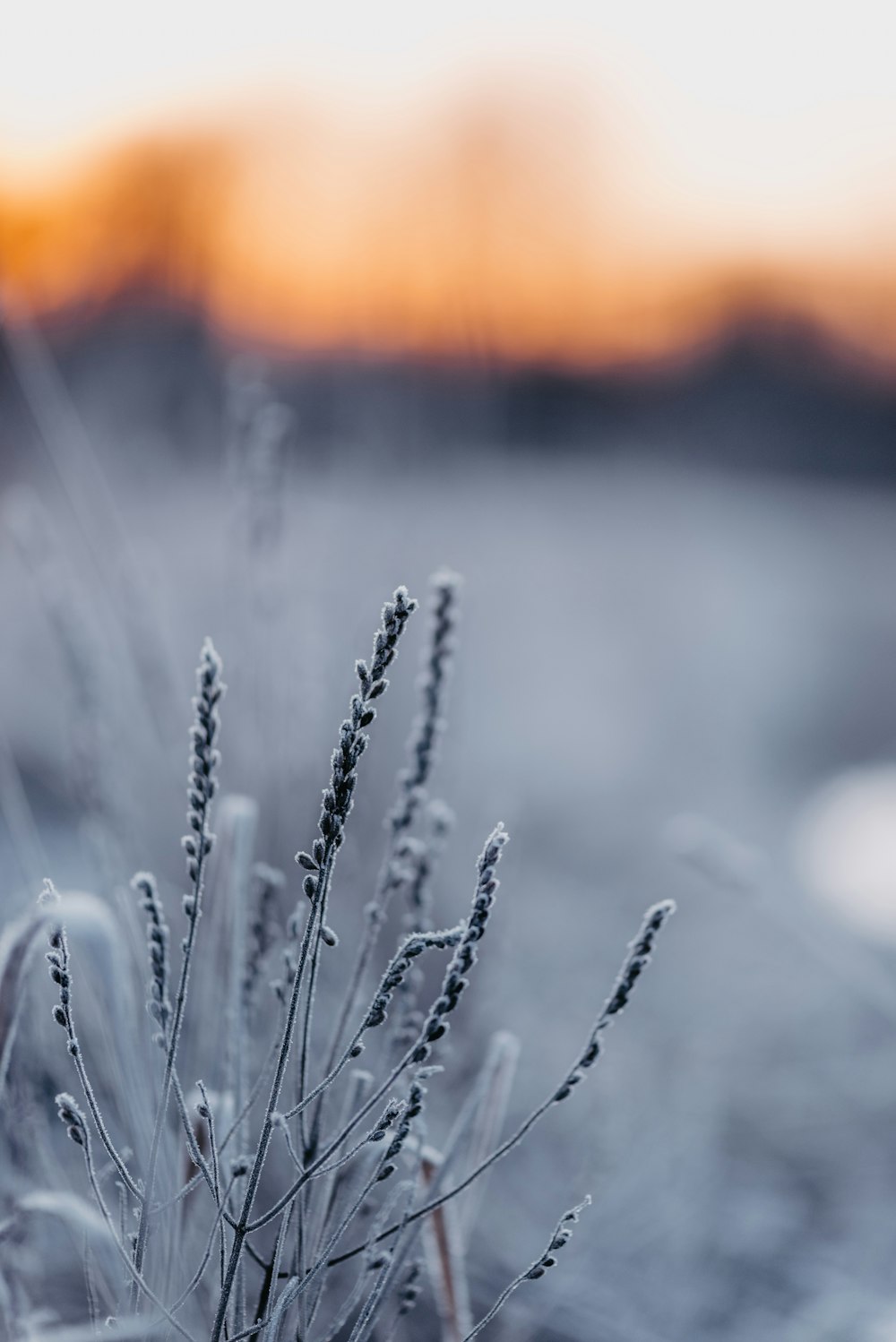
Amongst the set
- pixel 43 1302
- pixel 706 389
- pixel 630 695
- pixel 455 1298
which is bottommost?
pixel 43 1302

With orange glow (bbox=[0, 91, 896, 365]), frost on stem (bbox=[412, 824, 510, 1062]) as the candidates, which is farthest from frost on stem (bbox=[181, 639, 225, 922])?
orange glow (bbox=[0, 91, 896, 365])

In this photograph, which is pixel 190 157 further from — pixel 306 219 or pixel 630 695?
pixel 630 695

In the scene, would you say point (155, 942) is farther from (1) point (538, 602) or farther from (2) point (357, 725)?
(1) point (538, 602)

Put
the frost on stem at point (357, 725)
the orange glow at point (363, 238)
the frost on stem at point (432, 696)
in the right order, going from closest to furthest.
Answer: the frost on stem at point (357, 725)
the frost on stem at point (432, 696)
the orange glow at point (363, 238)

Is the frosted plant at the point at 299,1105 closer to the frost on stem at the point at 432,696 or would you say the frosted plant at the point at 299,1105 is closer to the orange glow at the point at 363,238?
the frost on stem at the point at 432,696

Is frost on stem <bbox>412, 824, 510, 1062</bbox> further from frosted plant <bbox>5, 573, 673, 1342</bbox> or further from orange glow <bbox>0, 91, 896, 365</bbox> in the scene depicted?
orange glow <bbox>0, 91, 896, 365</bbox>

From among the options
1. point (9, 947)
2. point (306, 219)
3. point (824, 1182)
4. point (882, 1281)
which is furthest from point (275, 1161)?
point (306, 219)

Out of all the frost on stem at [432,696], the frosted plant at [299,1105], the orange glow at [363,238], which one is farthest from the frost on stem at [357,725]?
the orange glow at [363,238]

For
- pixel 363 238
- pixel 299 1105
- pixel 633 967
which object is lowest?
pixel 299 1105

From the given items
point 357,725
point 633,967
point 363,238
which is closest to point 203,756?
point 357,725
